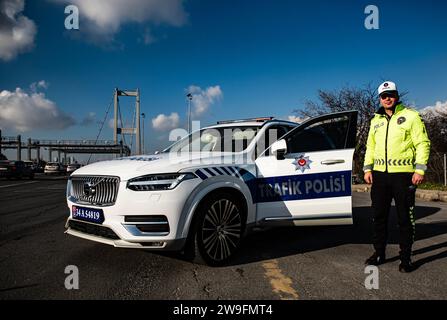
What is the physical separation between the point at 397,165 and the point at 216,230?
2060 millimetres

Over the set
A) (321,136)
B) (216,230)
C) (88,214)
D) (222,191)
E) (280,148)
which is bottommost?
(216,230)

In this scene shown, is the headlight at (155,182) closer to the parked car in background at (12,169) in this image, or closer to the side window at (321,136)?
the side window at (321,136)

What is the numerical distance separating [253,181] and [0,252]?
3.32 m

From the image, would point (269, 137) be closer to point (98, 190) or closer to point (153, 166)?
point (153, 166)

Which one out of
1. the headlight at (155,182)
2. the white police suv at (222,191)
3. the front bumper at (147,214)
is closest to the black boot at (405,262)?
the white police suv at (222,191)

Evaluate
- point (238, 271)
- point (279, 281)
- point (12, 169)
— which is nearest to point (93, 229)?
point (238, 271)

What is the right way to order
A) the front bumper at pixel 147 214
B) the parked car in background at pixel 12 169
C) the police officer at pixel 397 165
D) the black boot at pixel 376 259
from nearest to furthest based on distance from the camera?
1. the front bumper at pixel 147 214
2. the police officer at pixel 397 165
3. the black boot at pixel 376 259
4. the parked car in background at pixel 12 169

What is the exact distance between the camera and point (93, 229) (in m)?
3.42

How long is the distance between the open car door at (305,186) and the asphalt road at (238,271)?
0.52 m

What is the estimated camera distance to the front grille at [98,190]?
10.9ft

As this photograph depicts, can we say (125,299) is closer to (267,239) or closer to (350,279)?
(350,279)

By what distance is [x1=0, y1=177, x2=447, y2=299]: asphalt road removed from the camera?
2.85 metres

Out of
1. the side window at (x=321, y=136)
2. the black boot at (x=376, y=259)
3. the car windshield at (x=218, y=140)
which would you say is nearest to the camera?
the black boot at (x=376, y=259)

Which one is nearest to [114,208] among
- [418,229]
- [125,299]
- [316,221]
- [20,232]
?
[125,299]
